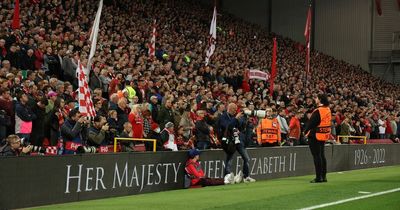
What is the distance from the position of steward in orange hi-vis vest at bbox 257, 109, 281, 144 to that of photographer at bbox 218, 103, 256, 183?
2.33 m

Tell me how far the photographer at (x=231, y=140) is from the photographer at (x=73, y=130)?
13.8 ft

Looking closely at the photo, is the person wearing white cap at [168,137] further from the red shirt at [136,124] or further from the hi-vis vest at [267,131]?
the hi-vis vest at [267,131]

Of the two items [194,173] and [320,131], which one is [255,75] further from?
[194,173]

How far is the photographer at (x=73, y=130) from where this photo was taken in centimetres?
1437

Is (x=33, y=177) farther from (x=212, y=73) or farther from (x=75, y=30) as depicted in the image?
(x=212, y=73)

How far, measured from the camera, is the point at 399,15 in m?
51.1

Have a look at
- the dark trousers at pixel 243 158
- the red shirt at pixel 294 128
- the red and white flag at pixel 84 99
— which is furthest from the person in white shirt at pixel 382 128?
the red and white flag at pixel 84 99

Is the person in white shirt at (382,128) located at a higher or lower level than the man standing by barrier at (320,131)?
higher

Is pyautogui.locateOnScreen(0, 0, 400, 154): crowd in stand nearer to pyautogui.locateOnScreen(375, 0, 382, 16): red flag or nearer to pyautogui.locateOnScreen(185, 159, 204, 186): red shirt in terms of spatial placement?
pyautogui.locateOnScreen(185, 159, 204, 186): red shirt

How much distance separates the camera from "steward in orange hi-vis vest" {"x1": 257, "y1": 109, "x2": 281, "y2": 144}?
20.7 m

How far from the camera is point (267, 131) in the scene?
2072cm

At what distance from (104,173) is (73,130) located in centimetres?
112

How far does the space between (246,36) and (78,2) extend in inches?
781

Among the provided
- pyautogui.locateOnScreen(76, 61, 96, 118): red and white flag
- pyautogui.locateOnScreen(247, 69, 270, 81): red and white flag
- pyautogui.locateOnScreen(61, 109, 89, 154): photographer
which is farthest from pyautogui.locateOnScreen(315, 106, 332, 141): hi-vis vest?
pyautogui.locateOnScreen(247, 69, 270, 81): red and white flag
